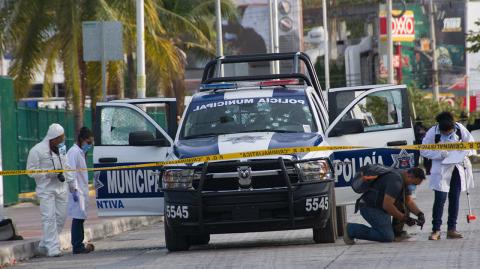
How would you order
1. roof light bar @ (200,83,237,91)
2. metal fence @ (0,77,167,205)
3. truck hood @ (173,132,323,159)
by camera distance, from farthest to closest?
metal fence @ (0,77,167,205)
roof light bar @ (200,83,237,91)
truck hood @ (173,132,323,159)

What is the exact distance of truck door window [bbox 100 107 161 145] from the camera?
55.9 feet

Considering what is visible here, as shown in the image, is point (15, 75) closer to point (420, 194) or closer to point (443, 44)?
point (420, 194)

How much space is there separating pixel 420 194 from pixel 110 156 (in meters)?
13.9

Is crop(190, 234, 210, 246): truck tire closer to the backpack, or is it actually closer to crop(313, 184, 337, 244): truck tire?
crop(313, 184, 337, 244): truck tire

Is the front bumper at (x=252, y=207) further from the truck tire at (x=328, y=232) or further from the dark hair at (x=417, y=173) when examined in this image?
the dark hair at (x=417, y=173)

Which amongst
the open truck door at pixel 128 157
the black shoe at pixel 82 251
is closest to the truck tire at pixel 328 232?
the open truck door at pixel 128 157

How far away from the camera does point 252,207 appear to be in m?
14.8

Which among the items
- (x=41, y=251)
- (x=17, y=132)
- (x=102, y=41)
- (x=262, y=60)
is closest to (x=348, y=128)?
(x=262, y=60)

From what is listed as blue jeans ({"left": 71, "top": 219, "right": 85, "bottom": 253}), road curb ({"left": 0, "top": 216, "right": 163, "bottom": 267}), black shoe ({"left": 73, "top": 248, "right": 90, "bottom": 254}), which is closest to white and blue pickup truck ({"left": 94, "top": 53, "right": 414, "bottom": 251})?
blue jeans ({"left": 71, "top": 219, "right": 85, "bottom": 253})

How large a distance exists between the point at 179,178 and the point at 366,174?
7.30 feet

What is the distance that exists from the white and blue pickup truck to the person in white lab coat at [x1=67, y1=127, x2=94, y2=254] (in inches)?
11.7

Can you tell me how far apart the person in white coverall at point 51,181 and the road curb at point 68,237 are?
0.35 m

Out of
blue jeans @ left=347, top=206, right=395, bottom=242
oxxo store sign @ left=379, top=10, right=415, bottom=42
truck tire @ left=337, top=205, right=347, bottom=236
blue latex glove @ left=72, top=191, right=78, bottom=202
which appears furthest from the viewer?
A: oxxo store sign @ left=379, top=10, right=415, bottom=42

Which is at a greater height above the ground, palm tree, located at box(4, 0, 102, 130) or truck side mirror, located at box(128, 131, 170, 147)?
palm tree, located at box(4, 0, 102, 130)
